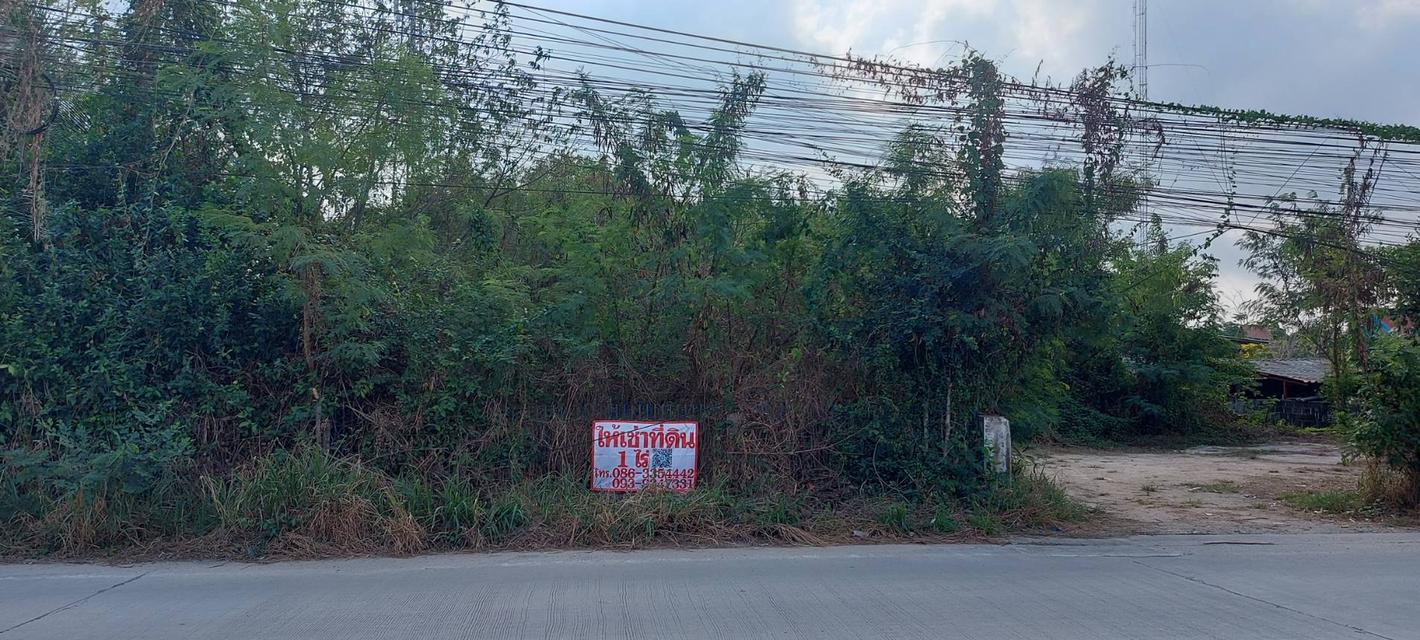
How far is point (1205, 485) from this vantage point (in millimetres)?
17125

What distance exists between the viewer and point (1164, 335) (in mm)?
28047

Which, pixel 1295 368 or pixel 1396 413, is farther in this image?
pixel 1295 368

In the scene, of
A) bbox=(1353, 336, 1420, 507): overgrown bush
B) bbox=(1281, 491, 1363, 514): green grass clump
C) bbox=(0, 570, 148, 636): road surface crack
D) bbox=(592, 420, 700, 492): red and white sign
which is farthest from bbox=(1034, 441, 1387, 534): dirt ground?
bbox=(0, 570, 148, 636): road surface crack

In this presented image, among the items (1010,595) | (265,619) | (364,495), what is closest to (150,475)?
(364,495)

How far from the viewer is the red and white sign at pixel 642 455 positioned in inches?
484

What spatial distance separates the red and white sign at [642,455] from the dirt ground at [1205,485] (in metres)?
5.14

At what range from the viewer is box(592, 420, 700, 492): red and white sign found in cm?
1230

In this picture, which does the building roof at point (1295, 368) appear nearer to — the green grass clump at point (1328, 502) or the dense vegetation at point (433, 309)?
the green grass clump at point (1328, 502)

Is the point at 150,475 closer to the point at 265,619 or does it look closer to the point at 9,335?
the point at 9,335

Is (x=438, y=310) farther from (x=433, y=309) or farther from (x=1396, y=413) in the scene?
(x=1396, y=413)

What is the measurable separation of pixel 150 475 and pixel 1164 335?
25.2m

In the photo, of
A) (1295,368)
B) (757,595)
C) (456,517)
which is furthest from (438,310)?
(1295,368)

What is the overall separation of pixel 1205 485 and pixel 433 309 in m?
12.9

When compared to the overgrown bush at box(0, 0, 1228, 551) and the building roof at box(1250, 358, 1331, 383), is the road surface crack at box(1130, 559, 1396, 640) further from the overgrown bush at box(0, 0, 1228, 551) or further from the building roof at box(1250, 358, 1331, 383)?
the building roof at box(1250, 358, 1331, 383)
